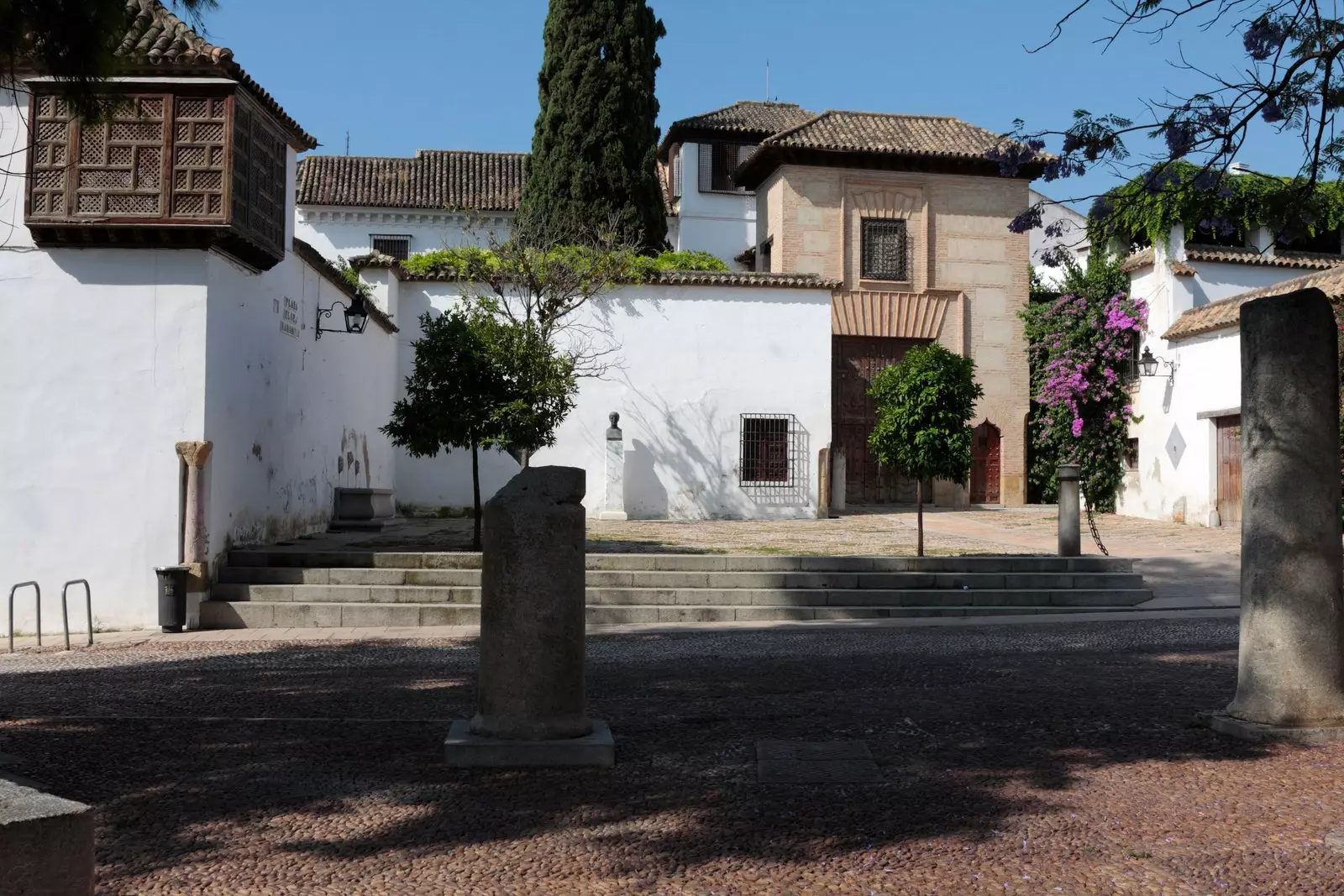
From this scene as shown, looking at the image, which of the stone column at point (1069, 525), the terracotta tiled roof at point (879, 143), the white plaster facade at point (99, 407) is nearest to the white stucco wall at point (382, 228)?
the terracotta tiled roof at point (879, 143)

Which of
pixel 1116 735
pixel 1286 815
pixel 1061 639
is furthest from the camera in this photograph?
pixel 1061 639

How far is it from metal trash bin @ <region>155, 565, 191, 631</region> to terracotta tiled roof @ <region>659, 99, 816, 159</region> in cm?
2329

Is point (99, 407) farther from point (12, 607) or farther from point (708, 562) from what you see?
point (708, 562)

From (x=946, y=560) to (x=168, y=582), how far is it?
8034 mm

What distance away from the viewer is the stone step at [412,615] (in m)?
11.6

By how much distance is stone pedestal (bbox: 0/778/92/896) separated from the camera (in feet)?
8.91

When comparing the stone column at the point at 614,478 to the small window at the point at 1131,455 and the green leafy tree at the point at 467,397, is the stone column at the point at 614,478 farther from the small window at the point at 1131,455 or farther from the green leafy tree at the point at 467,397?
the small window at the point at 1131,455

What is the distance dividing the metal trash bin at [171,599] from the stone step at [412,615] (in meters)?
0.31

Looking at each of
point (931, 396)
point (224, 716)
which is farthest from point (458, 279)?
point (224, 716)

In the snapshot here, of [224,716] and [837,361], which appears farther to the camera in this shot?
[837,361]

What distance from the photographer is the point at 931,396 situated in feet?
45.2

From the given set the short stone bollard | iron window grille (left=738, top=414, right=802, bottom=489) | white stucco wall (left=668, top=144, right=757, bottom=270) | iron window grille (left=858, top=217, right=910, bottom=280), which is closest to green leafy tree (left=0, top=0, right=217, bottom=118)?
the short stone bollard

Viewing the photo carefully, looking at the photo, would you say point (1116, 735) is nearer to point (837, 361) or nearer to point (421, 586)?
point (421, 586)

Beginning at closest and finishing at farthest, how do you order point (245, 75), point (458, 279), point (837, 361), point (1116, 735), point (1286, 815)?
1. point (1286, 815)
2. point (1116, 735)
3. point (245, 75)
4. point (458, 279)
5. point (837, 361)
